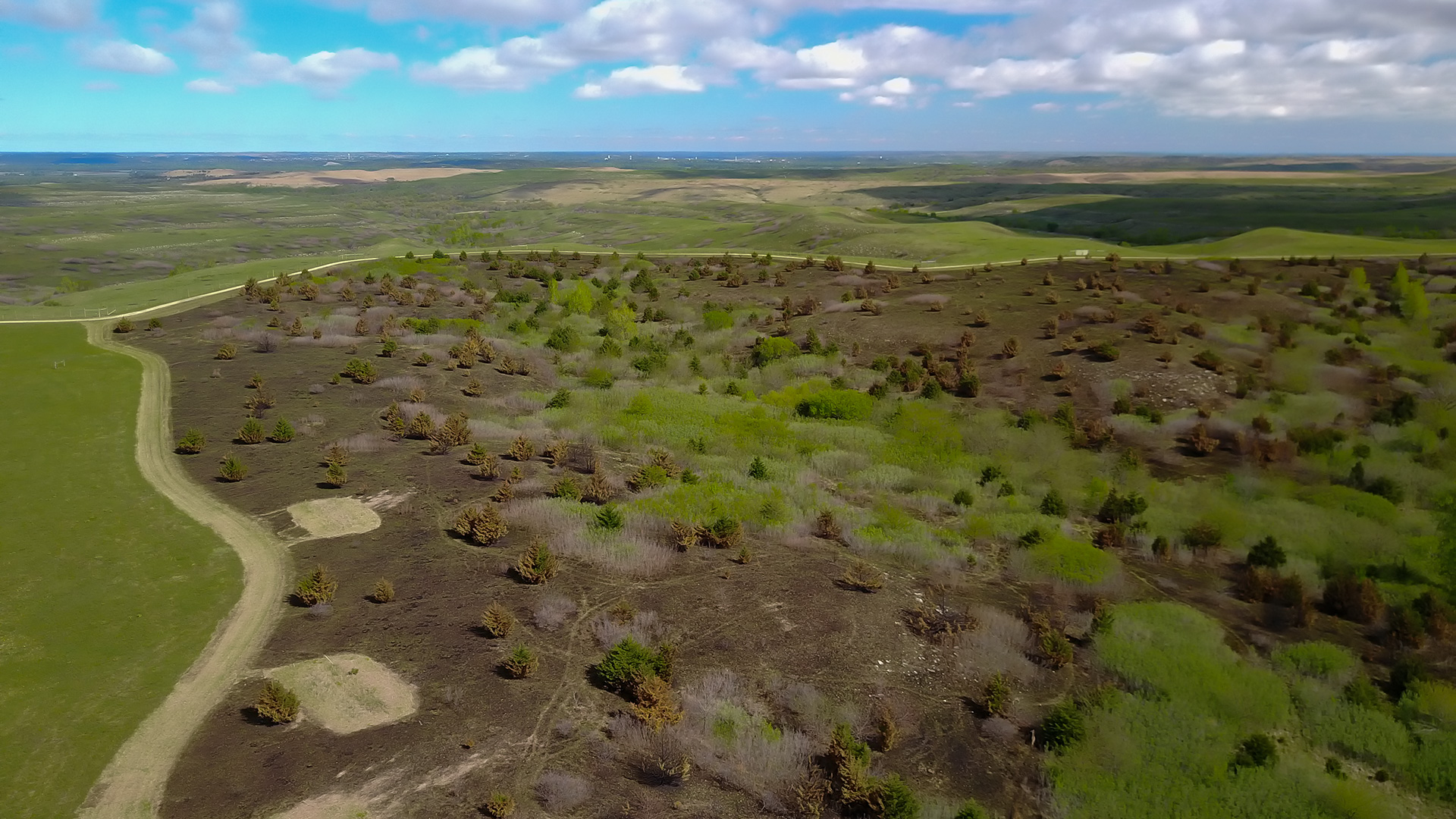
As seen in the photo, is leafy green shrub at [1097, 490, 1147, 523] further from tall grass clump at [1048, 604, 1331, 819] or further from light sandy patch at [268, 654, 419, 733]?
light sandy patch at [268, 654, 419, 733]

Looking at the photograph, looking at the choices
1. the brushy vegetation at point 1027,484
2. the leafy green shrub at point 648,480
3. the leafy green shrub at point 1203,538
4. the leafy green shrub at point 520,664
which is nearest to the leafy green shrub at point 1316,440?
the brushy vegetation at point 1027,484

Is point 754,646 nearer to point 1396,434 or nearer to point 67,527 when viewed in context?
point 67,527

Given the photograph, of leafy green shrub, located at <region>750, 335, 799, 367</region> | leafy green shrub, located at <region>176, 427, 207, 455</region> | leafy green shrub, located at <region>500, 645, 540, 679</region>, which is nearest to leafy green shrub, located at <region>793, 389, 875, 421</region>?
leafy green shrub, located at <region>750, 335, 799, 367</region>

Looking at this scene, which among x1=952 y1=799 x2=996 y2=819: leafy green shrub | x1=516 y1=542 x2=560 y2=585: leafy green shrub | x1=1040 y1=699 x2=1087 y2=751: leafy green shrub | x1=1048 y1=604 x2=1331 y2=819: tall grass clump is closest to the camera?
x1=952 y1=799 x2=996 y2=819: leafy green shrub

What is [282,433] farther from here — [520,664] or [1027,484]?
[1027,484]

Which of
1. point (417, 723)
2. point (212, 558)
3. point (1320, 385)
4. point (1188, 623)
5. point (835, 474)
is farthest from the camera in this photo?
point (1320, 385)

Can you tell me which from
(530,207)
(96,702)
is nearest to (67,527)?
(96,702)
